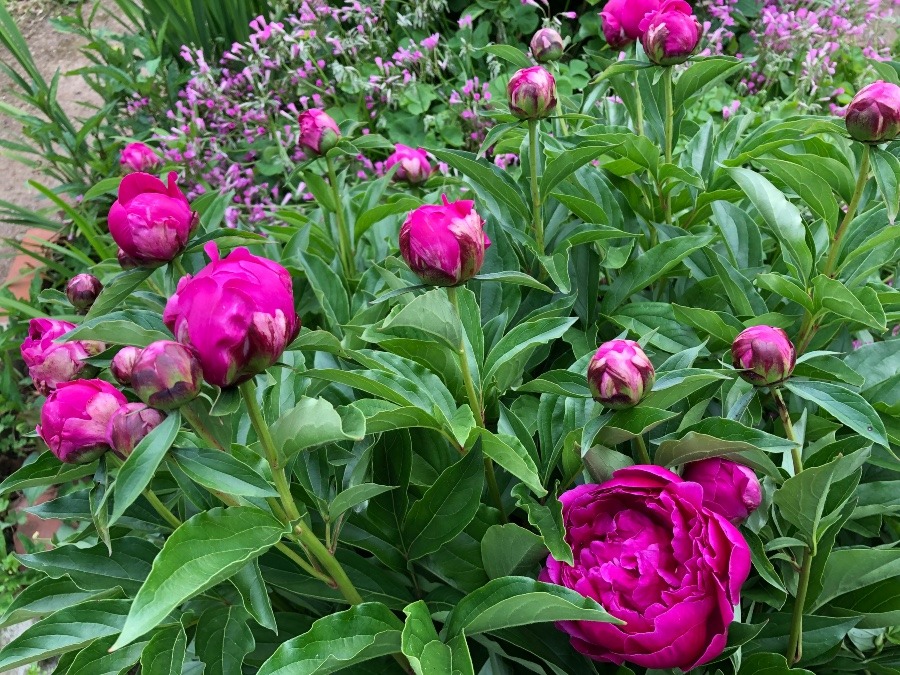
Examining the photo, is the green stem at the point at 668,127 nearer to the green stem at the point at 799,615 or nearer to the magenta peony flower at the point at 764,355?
the magenta peony flower at the point at 764,355

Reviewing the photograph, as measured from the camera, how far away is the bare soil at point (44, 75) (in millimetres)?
2936

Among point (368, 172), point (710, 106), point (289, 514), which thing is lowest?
point (710, 106)

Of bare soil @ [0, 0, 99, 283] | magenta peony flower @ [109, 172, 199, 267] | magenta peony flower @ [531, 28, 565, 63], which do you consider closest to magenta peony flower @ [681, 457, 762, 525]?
magenta peony flower @ [109, 172, 199, 267]

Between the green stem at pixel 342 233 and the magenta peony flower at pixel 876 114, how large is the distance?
648 millimetres

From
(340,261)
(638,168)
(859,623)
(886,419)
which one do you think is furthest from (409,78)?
(859,623)

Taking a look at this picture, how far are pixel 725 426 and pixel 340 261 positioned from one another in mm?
660

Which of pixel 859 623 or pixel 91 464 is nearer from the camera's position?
pixel 91 464

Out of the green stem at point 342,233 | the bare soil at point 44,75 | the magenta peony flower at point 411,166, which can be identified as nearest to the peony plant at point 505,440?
the green stem at point 342,233

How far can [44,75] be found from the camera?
3.58 meters

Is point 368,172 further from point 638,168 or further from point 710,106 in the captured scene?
point 638,168

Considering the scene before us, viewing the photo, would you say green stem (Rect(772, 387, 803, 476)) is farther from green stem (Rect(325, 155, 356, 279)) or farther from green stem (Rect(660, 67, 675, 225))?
green stem (Rect(325, 155, 356, 279))

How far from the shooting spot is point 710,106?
213 centimetres

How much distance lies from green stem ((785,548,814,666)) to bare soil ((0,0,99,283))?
8.91ft

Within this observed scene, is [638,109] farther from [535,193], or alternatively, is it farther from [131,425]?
[131,425]
